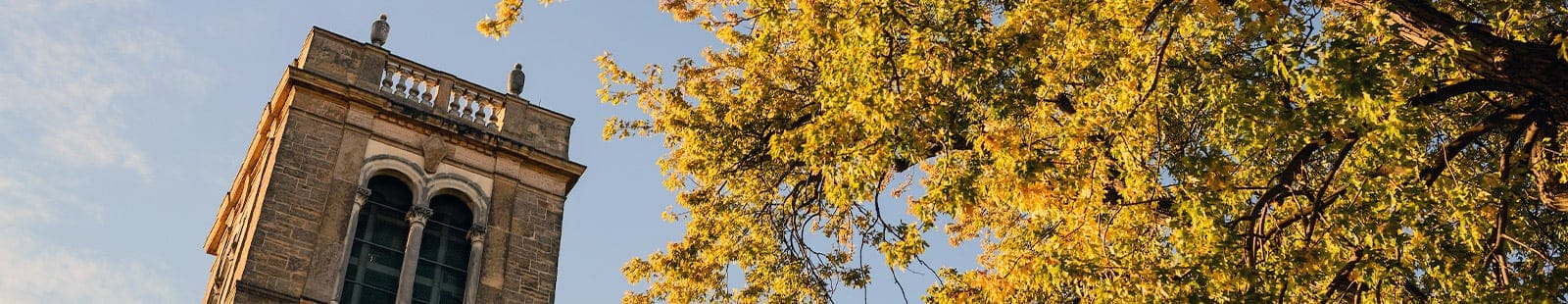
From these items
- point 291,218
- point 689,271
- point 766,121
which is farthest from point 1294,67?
point 291,218

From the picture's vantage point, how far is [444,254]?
72.9 ft

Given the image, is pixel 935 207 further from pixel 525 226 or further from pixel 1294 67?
pixel 525 226

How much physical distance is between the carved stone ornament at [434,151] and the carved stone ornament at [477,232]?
1.04 meters

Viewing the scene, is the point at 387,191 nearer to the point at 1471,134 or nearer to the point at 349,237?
the point at 349,237

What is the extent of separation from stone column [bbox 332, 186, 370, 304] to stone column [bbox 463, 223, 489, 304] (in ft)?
4.91

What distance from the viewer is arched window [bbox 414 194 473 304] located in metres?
21.6

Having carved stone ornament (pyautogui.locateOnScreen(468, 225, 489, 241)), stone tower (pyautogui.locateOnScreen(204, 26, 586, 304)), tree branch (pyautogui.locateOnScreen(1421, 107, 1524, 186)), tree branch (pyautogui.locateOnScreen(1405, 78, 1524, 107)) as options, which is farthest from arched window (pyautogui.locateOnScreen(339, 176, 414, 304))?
tree branch (pyautogui.locateOnScreen(1405, 78, 1524, 107))

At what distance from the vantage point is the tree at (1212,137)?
420 inches

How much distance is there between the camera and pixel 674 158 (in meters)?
16.5

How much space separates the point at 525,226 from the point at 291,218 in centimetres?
343

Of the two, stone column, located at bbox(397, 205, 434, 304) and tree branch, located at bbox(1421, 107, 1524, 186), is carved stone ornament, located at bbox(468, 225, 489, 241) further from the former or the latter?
tree branch, located at bbox(1421, 107, 1524, 186)

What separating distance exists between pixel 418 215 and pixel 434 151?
1.25m

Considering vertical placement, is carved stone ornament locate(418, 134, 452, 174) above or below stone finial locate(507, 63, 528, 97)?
below

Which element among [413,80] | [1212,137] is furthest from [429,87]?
[1212,137]
